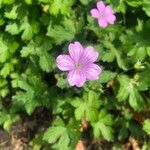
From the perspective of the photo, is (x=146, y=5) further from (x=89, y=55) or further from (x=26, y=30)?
(x=26, y=30)

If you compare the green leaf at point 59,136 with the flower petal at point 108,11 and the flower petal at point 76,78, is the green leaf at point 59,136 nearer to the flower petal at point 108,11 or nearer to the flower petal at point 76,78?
the flower petal at point 76,78

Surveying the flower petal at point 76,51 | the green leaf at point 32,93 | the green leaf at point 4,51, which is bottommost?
the green leaf at point 32,93

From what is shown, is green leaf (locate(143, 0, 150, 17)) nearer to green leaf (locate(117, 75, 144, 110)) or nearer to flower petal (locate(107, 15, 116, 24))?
flower petal (locate(107, 15, 116, 24))

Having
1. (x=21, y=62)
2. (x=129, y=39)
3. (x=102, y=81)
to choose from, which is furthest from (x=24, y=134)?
(x=129, y=39)

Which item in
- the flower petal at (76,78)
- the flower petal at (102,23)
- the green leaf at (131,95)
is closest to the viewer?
the flower petal at (76,78)

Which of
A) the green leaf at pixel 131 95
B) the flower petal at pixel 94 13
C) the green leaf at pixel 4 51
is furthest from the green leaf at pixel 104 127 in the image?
the green leaf at pixel 4 51

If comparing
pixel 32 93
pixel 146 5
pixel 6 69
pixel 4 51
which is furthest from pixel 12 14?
pixel 146 5

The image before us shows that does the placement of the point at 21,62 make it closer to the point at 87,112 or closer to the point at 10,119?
the point at 10,119

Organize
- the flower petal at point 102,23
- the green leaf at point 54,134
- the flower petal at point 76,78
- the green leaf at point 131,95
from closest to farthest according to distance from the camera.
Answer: the flower petal at point 76,78 < the flower petal at point 102,23 < the green leaf at point 131,95 < the green leaf at point 54,134

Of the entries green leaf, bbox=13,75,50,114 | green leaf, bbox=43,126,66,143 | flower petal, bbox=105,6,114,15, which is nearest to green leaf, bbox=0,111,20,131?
green leaf, bbox=13,75,50,114
